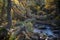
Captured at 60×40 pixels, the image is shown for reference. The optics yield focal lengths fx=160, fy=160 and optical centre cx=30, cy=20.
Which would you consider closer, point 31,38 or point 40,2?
point 31,38

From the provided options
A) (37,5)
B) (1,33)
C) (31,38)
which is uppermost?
(1,33)

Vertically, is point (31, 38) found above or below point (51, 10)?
above

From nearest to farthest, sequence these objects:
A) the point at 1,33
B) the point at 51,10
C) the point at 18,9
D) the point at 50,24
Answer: the point at 1,33, the point at 18,9, the point at 50,24, the point at 51,10

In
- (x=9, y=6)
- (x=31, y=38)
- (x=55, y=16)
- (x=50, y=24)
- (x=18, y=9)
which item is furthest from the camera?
(x=55, y=16)

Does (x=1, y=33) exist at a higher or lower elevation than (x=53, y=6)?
higher

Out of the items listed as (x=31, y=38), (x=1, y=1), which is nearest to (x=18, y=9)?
(x=1, y=1)

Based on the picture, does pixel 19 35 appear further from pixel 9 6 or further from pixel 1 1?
pixel 1 1

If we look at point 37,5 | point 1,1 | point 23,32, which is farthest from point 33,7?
point 23,32

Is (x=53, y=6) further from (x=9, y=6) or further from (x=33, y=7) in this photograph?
(x=9, y=6)

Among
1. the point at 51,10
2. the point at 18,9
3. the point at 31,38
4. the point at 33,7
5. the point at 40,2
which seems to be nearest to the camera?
the point at 31,38
